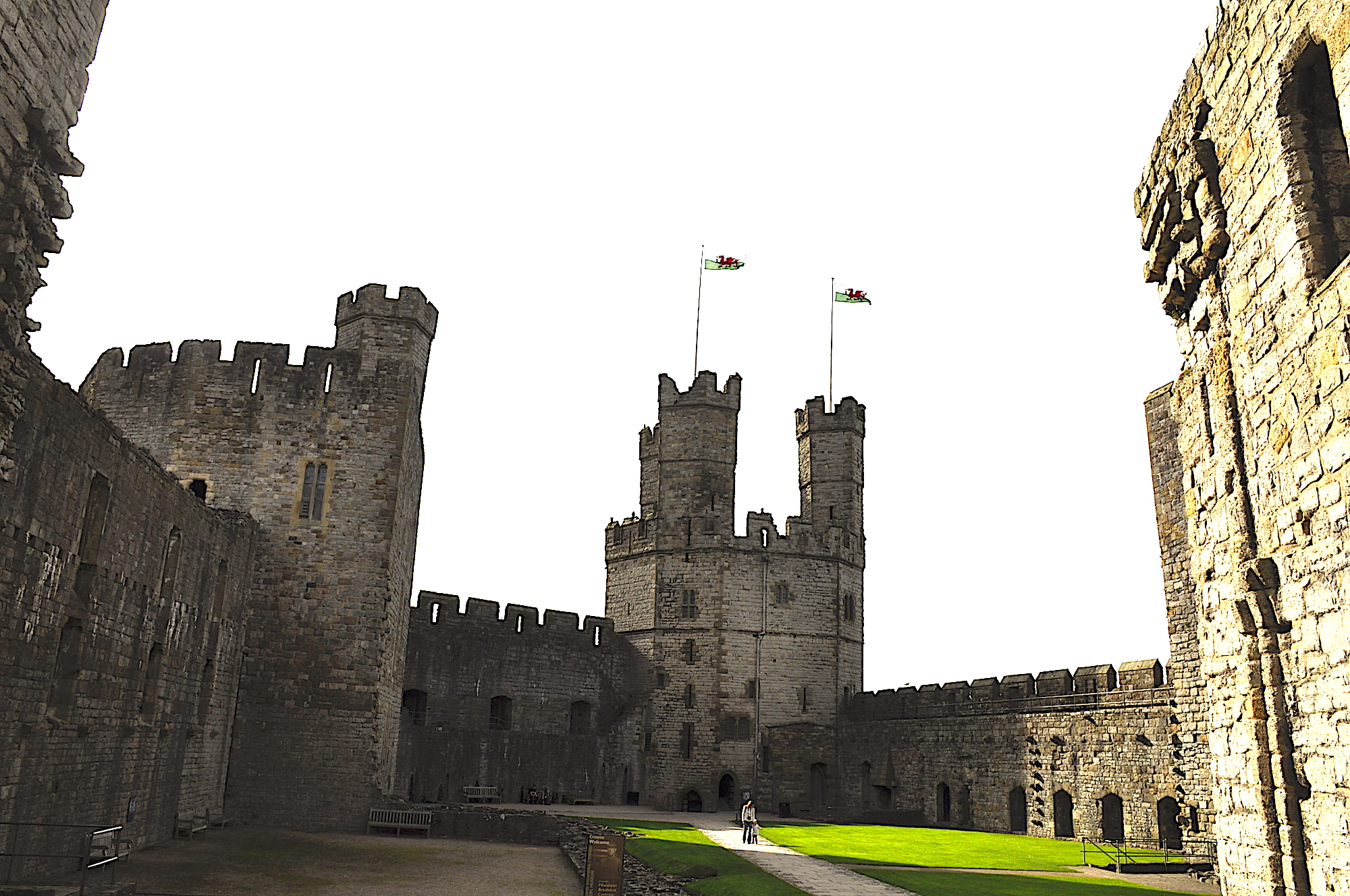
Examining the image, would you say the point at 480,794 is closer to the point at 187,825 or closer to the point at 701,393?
the point at 187,825

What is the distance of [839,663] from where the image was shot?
110ft

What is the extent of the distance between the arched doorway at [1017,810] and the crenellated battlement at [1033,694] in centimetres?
197

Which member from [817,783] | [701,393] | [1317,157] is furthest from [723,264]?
[1317,157]

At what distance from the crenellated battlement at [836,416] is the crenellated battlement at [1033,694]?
33.9 ft

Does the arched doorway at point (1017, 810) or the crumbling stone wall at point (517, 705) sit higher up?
the crumbling stone wall at point (517, 705)

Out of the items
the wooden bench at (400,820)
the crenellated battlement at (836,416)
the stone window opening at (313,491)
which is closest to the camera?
the wooden bench at (400,820)

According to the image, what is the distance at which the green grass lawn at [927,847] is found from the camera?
16.9 metres

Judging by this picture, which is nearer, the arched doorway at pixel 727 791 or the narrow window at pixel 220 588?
the narrow window at pixel 220 588

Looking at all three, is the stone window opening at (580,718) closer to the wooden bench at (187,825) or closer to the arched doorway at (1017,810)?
the arched doorway at (1017,810)

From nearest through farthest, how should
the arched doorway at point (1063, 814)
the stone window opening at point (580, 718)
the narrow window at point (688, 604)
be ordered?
the arched doorway at point (1063, 814) < the stone window opening at point (580, 718) < the narrow window at point (688, 604)

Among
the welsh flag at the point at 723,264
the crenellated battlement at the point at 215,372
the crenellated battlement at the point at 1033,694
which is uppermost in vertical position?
the welsh flag at the point at 723,264

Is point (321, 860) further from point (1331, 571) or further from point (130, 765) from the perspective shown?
point (1331, 571)

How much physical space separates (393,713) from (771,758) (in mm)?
14050

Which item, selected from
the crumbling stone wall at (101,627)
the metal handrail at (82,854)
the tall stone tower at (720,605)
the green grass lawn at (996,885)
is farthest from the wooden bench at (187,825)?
the tall stone tower at (720,605)
